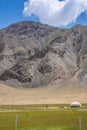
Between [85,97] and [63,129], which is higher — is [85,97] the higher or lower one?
the higher one

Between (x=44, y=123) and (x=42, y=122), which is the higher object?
(x=42, y=122)

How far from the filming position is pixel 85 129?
38.1m

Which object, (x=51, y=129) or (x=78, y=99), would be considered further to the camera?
(x=78, y=99)

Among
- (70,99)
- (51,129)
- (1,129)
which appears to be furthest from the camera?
(70,99)

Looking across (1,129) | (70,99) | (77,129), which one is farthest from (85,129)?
(70,99)

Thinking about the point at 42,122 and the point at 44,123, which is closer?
the point at 44,123

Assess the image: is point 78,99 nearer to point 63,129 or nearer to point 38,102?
point 38,102

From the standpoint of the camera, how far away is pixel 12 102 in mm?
197000

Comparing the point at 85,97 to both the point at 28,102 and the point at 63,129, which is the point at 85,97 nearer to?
the point at 28,102

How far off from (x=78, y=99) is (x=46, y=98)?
667 inches

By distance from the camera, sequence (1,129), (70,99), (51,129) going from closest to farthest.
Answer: (51,129), (1,129), (70,99)

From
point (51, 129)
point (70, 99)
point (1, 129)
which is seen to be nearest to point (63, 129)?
point (51, 129)

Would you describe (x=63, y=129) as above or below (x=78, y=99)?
below

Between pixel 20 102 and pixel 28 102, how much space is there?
A: 453cm
